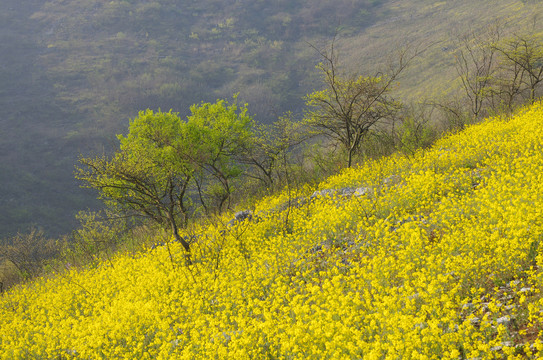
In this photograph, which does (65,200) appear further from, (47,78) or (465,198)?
(465,198)

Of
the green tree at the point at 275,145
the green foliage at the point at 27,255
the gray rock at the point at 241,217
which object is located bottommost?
the green foliage at the point at 27,255

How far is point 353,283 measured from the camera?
7.23 metres

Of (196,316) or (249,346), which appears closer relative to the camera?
(249,346)

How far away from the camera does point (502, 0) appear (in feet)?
568

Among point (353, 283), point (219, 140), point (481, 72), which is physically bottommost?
point (353, 283)

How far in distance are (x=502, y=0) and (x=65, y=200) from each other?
7854 inches

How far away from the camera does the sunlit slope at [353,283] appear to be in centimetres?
534

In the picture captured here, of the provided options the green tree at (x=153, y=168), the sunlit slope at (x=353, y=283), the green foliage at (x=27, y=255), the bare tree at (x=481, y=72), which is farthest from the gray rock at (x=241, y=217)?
the bare tree at (x=481, y=72)

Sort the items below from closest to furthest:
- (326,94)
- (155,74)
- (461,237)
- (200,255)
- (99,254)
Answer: (461,237) → (200,255) → (99,254) → (326,94) → (155,74)

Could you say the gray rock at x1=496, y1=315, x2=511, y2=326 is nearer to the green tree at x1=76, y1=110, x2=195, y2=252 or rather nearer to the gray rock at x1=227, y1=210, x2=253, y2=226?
the gray rock at x1=227, y1=210, x2=253, y2=226

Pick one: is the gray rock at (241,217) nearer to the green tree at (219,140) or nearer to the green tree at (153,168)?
the green tree at (153,168)

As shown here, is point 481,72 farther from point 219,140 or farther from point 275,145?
point 219,140

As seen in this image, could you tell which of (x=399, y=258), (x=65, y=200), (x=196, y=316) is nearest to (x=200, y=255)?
(x=196, y=316)

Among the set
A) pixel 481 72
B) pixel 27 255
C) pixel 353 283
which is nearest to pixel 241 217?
pixel 353 283
